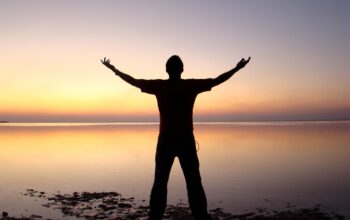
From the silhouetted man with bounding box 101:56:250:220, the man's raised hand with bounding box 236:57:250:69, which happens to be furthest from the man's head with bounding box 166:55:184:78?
the man's raised hand with bounding box 236:57:250:69

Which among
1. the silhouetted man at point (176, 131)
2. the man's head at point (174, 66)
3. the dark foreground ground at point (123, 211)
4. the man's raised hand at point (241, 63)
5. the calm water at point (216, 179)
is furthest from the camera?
the calm water at point (216, 179)

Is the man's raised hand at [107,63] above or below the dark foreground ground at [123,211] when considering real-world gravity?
above

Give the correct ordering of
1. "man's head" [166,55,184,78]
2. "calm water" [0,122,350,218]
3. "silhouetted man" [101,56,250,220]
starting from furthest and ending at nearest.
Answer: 1. "calm water" [0,122,350,218]
2. "man's head" [166,55,184,78]
3. "silhouetted man" [101,56,250,220]

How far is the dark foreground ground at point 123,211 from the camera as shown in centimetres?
1342

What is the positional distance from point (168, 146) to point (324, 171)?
24420mm

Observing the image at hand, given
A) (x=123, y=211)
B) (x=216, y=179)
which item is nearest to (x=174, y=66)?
(x=123, y=211)

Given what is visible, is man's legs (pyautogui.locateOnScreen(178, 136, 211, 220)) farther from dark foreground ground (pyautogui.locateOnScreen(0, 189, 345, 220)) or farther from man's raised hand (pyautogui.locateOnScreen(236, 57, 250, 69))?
dark foreground ground (pyautogui.locateOnScreen(0, 189, 345, 220))

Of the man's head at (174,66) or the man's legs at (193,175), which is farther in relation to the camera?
the man's head at (174,66)

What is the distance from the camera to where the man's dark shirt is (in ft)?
24.5

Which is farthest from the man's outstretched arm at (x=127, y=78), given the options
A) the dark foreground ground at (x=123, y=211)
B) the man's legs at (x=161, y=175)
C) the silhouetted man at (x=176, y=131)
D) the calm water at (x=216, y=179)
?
the calm water at (x=216, y=179)

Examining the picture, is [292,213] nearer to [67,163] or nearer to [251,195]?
[251,195]

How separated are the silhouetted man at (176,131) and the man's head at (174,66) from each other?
15 cm

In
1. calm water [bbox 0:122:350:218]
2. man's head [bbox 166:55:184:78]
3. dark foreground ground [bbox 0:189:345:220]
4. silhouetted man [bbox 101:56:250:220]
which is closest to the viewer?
silhouetted man [bbox 101:56:250:220]

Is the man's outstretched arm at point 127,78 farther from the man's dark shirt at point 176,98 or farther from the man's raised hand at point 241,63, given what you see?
the man's raised hand at point 241,63
